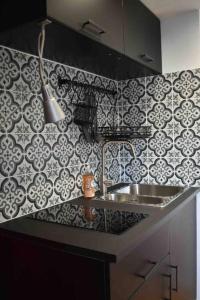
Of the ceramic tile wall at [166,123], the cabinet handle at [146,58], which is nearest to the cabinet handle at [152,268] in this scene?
the ceramic tile wall at [166,123]

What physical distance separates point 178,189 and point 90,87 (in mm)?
888

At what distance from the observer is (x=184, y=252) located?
1.71 metres

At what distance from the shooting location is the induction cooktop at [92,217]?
118cm

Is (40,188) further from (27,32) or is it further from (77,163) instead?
(27,32)

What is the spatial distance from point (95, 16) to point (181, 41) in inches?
36.6

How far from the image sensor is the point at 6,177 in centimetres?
129

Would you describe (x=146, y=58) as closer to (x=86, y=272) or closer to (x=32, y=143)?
(x=32, y=143)

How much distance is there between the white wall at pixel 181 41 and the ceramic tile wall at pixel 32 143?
0.65 metres

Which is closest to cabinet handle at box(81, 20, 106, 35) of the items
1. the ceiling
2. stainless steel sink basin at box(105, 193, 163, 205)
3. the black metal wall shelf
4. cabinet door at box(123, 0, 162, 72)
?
cabinet door at box(123, 0, 162, 72)

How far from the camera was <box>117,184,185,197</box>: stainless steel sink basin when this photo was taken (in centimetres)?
201

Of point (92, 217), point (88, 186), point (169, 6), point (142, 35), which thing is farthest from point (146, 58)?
point (92, 217)

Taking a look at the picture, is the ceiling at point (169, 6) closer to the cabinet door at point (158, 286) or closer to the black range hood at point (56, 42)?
the black range hood at point (56, 42)

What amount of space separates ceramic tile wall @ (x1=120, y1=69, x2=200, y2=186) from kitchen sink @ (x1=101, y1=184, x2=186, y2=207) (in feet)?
0.18

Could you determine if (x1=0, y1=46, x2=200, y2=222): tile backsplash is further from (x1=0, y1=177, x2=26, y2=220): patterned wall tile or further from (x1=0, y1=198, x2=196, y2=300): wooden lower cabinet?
(x1=0, y1=198, x2=196, y2=300): wooden lower cabinet
